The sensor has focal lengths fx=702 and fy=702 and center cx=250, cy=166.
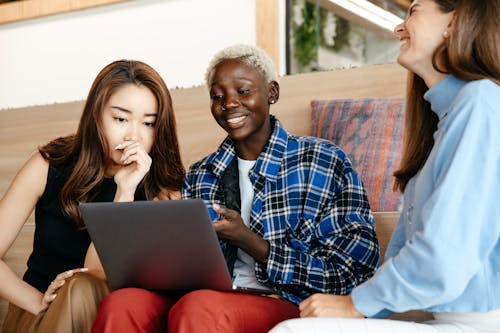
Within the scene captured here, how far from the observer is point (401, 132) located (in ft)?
6.11

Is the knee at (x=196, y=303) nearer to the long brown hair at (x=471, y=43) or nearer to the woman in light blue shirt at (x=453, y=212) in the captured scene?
the woman in light blue shirt at (x=453, y=212)

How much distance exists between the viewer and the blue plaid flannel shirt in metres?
1.36

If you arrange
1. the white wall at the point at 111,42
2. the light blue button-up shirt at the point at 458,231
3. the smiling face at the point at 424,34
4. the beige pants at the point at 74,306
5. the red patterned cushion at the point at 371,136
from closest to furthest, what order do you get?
the light blue button-up shirt at the point at 458,231 → the smiling face at the point at 424,34 → the beige pants at the point at 74,306 → the red patterned cushion at the point at 371,136 → the white wall at the point at 111,42

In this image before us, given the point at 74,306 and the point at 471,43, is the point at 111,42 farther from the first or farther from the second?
the point at 471,43

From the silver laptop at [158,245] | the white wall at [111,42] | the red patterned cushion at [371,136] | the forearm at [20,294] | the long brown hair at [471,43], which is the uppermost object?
the white wall at [111,42]

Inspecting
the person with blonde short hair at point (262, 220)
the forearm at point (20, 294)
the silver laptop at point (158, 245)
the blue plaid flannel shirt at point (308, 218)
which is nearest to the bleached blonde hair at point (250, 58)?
the person with blonde short hair at point (262, 220)

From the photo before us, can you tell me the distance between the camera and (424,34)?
1123 millimetres

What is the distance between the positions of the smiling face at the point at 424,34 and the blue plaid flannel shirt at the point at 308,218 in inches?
14.3

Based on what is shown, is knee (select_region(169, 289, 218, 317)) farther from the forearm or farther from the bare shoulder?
the bare shoulder

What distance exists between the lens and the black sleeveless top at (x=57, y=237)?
1.70 metres

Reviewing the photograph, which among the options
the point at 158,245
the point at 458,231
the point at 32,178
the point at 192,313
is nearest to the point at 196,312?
the point at 192,313

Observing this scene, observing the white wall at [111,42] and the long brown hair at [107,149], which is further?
the white wall at [111,42]

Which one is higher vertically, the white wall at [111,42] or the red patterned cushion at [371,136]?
the white wall at [111,42]

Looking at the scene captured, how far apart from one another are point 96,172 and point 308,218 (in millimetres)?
566
